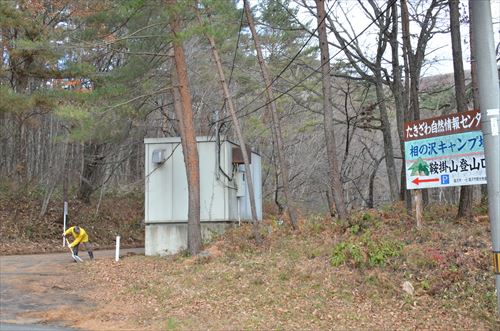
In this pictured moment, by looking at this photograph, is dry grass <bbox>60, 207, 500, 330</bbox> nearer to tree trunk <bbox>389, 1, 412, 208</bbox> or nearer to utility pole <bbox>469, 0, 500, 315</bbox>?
utility pole <bbox>469, 0, 500, 315</bbox>

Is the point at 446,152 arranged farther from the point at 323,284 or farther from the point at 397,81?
the point at 397,81

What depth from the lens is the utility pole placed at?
705cm

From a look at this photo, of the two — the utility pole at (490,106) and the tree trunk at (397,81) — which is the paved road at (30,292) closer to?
the utility pole at (490,106)

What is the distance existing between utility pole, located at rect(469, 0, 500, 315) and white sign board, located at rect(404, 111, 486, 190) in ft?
13.7

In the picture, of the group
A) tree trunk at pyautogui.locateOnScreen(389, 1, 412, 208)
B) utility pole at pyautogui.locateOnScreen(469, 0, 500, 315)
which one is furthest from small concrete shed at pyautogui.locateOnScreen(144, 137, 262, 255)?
utility pole at pyautogui.locateOnScreen(469, 0, 500, 315)

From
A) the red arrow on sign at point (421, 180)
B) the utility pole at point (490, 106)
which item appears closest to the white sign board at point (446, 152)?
the red arrow on sign at point (421, 180)

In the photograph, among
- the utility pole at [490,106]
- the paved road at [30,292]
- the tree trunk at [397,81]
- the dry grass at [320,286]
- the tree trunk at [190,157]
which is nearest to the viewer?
the utility pole at [490,106]

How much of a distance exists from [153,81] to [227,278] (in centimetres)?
1102

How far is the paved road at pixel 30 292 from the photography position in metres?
9.87

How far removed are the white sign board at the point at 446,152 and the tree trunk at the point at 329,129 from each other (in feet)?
10.3

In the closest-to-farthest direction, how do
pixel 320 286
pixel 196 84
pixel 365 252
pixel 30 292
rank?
pixel 320 286, pixel 365 252, pixel 30 292, pixel 196 84

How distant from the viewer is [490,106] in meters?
7.15

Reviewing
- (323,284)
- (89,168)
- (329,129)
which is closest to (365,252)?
(323,284)

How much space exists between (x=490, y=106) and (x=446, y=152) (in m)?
4.82
